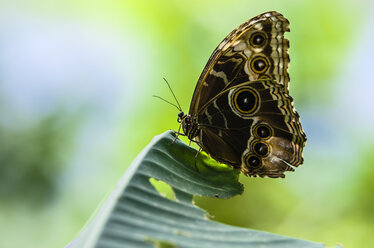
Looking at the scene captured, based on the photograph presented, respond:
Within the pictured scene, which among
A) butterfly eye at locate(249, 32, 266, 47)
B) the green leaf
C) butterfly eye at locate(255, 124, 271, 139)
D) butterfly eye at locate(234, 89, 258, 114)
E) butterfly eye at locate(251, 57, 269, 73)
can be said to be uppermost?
butterfly eye at locate(249, 32, 266, 47)

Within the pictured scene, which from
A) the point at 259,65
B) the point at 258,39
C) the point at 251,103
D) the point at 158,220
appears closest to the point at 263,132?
the point at 251,103

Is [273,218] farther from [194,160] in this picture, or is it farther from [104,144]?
[194,160]

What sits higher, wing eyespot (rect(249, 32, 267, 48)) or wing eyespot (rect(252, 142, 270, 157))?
wing eyespot (rect(249, 32, 267, 48))

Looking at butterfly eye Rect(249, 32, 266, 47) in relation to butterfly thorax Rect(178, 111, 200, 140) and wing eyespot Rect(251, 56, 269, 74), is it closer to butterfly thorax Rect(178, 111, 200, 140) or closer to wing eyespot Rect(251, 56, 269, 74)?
wing eyespot Rect(251, 56, 269, 74)

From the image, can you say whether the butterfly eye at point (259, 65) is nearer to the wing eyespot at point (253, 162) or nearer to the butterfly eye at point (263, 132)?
the butterfly eye at point (263, 132)

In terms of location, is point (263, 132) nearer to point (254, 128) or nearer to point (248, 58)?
point (254, 128)

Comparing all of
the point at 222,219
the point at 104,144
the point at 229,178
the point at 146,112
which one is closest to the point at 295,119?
the point at 229,178

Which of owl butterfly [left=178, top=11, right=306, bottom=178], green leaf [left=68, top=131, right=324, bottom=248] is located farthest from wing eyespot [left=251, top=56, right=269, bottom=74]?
green leaf [left=68, top=131, right=324, bottom=248]
